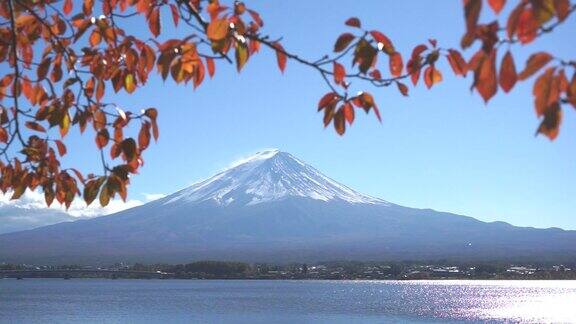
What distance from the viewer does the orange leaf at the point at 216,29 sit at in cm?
165

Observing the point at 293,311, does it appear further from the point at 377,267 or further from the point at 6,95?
the point at 377,267

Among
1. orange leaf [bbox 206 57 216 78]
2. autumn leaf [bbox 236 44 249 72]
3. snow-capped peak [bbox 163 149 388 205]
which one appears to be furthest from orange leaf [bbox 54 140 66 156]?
snow-capped peak [bbox 163 149 388 205]

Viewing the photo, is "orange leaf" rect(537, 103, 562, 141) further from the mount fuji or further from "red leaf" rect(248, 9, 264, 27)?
the mount fuji

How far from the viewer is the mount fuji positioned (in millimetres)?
121875

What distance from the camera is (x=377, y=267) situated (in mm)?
92812

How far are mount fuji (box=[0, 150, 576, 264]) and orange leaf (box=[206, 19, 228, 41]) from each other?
355 ft

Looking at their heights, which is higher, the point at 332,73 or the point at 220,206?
the point at 220,206

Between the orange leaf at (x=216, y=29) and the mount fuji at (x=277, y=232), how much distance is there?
108235 mm

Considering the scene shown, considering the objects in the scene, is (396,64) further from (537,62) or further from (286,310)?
(286,310)

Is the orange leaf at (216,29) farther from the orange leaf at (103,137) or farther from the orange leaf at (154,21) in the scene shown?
the orange leaf at (103,137)

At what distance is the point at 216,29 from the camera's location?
166 centimetres

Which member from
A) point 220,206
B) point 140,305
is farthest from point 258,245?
point 140,305

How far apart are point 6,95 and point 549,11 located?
2.21m

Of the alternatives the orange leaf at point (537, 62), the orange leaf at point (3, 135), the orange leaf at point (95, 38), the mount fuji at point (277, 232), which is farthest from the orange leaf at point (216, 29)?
the mount fuji at point (277, 232)
